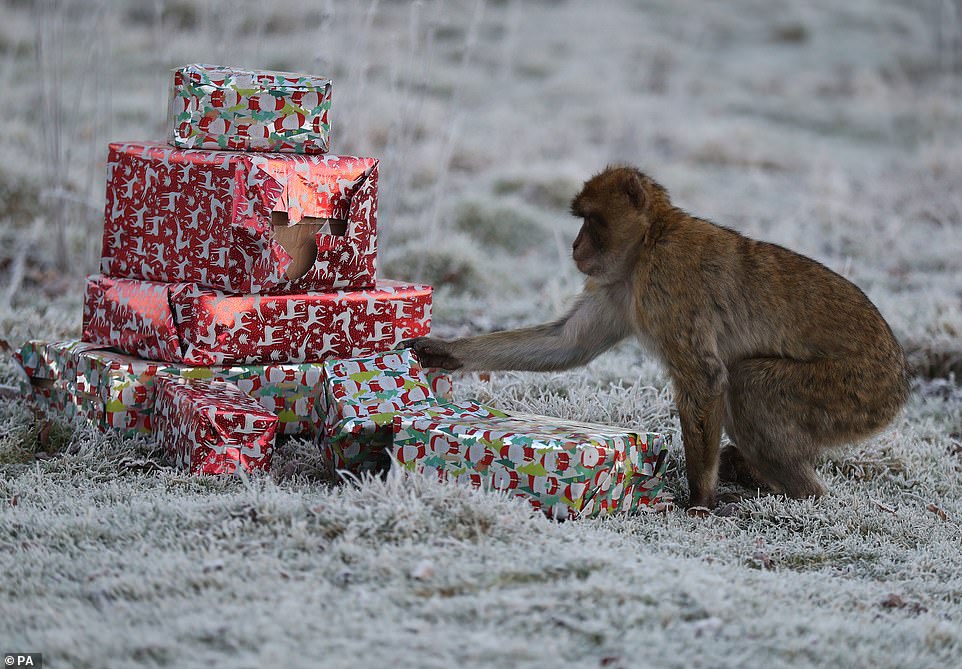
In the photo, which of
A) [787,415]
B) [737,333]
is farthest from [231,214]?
[787,415]

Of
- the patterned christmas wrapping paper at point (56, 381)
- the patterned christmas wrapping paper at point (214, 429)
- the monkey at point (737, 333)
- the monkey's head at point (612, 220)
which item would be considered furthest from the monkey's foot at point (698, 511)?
the patterned christmas wrapping paper at point (56, 381)

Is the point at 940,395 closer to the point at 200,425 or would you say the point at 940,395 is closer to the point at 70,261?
the point at 200,425

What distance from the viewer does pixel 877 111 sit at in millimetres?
14695

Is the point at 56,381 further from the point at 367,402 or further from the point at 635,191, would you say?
the point at 635,191

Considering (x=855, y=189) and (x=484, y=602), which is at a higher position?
(x=855, y=189)

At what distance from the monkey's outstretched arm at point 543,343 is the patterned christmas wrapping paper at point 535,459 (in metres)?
0.50

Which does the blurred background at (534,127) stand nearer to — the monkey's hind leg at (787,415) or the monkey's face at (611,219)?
the monkey's face at (611,219)

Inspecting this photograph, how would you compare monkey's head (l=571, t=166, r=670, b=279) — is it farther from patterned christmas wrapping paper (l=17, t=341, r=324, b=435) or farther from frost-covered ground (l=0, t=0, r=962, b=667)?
patterned christmas wrapping paper (l=17, t=341, r=324, b=435)

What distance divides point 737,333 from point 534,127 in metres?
8.60

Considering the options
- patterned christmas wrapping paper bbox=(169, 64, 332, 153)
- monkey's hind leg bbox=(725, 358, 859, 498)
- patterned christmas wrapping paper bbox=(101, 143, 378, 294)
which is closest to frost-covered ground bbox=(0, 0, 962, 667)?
monkey's hind leg bbox=(725, 358, 859, 498)

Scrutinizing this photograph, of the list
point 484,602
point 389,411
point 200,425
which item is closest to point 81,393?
point 200,425

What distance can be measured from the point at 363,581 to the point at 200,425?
41.8 inches

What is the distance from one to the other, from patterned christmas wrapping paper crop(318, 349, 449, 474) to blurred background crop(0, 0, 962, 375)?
2115 millimetres

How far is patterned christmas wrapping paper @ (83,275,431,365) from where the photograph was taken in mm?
4152
